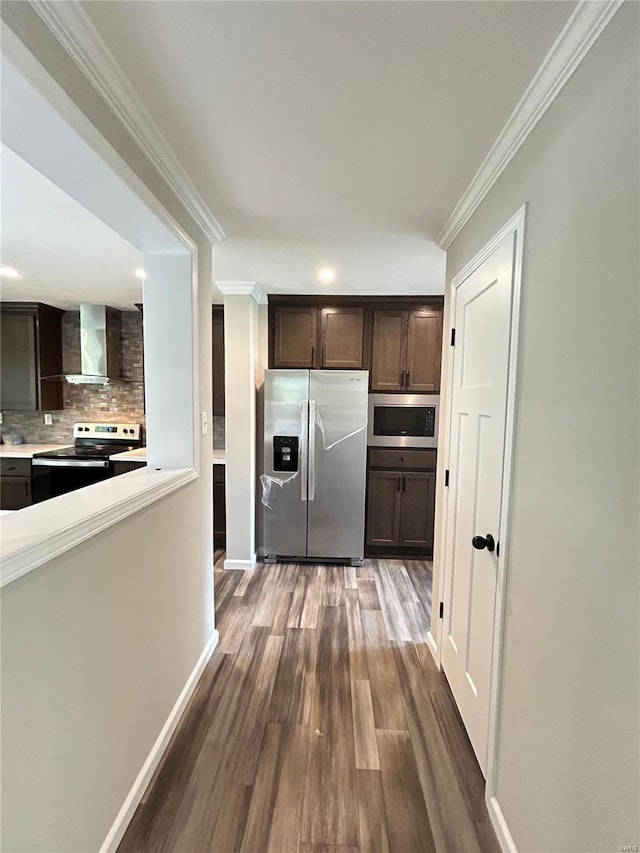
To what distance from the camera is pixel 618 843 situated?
780 mm

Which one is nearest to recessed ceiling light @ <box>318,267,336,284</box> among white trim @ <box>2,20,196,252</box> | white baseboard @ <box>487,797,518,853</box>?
white trim @ <box>2,20,196,252</box>

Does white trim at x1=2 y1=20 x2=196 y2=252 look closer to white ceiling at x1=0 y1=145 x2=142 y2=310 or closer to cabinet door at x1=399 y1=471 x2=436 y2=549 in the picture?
white ceiling at x1=0 y1=145 x2=142 y2=310

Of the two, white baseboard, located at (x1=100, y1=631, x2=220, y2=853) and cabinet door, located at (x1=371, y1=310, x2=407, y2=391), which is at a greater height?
cabinet door, located at (x1=371, y1=310, x2=407, y2=391)

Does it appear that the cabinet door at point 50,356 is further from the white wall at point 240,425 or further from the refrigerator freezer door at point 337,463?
the refrigerator freezer door at point 337,463

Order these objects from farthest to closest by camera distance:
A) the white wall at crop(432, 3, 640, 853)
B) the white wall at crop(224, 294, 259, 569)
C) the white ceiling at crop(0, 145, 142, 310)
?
the white wall at crop(224, 294, 259, 569) → the white ceiling at crop(0, 145, 142, 310) → the white wall at crop(432, 3, 640, 853)

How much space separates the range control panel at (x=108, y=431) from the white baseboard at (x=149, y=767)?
8.99 feet

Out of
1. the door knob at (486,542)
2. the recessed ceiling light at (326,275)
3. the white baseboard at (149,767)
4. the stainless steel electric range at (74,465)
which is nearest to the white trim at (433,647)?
the door knob at (486,542)

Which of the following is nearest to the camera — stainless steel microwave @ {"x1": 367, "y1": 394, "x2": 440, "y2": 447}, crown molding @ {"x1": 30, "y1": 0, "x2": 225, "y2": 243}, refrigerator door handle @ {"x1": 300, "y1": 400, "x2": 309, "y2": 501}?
crown molding @ {"x1": 30, "y1": 0, "x2": 225, "y2": 243}

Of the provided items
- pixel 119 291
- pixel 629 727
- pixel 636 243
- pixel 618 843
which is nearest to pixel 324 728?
pixel 618 843

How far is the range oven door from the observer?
11.9 ft

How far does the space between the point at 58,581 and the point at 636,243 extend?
1.55 meters

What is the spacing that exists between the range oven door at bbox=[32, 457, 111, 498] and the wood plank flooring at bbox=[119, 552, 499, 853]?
1921 millimetres

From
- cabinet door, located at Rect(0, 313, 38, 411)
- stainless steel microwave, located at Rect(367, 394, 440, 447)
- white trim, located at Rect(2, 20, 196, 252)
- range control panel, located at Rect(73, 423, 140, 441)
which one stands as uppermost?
white trim, located at Rect(2, 20, 196, 252)

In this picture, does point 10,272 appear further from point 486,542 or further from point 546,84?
point 486,542
